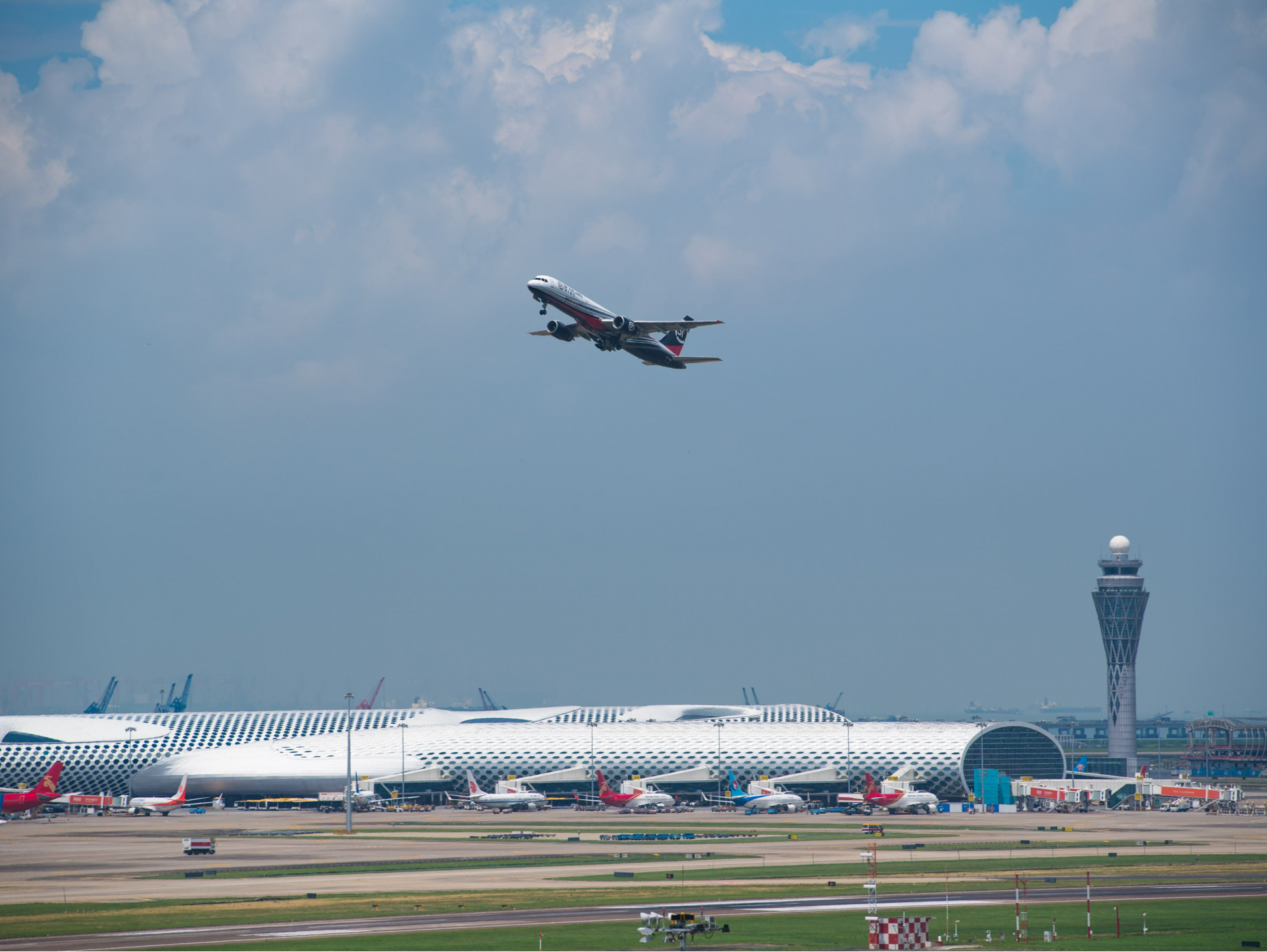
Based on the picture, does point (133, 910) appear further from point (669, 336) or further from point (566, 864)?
point (669, 336)

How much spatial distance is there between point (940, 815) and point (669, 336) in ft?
284

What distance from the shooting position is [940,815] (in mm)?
170125

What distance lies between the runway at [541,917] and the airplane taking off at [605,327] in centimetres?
4087

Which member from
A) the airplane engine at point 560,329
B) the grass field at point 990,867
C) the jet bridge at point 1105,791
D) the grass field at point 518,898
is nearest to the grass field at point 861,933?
the grass field at point 518,898

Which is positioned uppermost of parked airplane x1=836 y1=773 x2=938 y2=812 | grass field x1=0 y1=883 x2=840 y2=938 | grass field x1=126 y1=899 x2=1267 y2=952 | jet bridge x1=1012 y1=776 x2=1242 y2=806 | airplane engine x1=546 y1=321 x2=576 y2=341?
airplane engine x1=546 y1=321 x2=576 y2=341

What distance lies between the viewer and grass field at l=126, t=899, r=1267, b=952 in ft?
198

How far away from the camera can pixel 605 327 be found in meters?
102

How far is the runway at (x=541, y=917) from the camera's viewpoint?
63.1 metres

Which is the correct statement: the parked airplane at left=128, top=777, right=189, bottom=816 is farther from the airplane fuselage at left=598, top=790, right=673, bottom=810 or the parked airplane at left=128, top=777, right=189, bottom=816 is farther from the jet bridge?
the jet bridge

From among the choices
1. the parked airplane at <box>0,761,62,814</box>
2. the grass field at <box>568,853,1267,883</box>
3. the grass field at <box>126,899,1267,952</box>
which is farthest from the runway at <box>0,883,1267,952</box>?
the parked airplane at <box>0,761,62,814</box>

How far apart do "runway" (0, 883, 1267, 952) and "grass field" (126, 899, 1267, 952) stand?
1.71 meters

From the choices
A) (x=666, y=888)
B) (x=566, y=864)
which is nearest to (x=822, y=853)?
(x=566, y=864)

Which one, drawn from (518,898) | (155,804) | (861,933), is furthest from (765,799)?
(861,933)

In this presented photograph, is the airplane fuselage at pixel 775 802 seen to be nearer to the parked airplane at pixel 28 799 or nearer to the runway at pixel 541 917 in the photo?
the parked airplane at pixel 28 799
